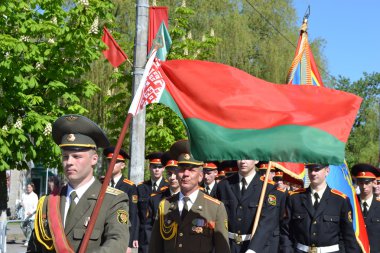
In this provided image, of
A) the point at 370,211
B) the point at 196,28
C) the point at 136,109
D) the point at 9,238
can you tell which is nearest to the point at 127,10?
the point at 196,28

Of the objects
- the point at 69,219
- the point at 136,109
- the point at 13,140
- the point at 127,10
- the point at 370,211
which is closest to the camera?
the point at 69,219

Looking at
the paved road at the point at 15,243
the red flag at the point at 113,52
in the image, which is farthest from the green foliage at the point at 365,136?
the red flag at the point at 113,52

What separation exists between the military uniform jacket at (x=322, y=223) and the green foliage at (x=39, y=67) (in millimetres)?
8447

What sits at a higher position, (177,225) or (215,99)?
(215,99)

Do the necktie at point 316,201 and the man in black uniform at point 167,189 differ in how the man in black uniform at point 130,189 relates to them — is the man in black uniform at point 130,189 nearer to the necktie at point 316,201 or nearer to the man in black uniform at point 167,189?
the man in black uniform at point 167,189

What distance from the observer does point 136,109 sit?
6.55m

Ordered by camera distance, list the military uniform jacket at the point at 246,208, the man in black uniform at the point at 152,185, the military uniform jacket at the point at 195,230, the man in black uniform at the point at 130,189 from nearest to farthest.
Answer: the military uniform jacket at the point at 195,230, the military uniform jacket at the point at 246,208, the man in black uniform at the point at 130,189, the man in black uniform at the point at 152,185

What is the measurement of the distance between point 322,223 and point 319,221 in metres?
0.04

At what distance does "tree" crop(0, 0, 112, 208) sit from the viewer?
1695 centimetres

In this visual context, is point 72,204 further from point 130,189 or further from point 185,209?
point 130,189

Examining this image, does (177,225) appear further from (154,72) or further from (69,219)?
(69,219)

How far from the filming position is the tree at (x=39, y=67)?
55.6 feet

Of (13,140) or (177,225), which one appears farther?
(13,140)

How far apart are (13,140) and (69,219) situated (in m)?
11.7
